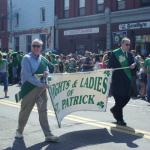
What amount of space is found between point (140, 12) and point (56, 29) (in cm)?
1079

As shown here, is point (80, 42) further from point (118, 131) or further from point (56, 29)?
point (118, 131)

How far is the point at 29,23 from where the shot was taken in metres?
42.2

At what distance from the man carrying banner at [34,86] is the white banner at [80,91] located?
720 mm

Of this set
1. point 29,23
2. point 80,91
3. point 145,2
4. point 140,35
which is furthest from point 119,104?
point 29,23

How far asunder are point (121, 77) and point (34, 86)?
2.41 metres

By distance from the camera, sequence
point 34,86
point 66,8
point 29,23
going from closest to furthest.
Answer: point 34,86, point 66,8, point 29,23

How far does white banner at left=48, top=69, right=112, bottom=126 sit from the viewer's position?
915 cm

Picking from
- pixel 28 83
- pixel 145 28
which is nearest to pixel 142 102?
pixel 28 83

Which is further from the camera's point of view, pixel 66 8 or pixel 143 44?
pixel 66 8

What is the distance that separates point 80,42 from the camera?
35.4m

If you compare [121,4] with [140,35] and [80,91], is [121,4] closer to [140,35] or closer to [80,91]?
[140,35]

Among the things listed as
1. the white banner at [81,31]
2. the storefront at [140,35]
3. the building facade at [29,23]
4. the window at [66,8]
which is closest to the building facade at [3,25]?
the building facade at [29,23]

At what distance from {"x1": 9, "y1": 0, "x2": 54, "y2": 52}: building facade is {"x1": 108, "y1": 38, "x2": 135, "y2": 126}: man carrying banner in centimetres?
2867

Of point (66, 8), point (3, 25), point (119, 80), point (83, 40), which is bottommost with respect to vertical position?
point (119, 80)
